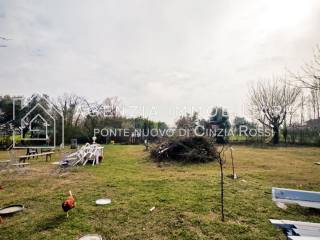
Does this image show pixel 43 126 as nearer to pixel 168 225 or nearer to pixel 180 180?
pixel 180 180

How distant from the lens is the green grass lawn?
3648 mm

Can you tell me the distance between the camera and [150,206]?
4719mm

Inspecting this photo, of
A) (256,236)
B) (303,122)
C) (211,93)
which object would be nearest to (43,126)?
(211,93)

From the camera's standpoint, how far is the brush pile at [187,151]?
10883 millimetres

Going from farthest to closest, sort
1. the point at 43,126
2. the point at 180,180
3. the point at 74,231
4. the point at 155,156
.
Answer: the point at 43,126, the point at 155,156, the point at 180,180, the point at 74,231

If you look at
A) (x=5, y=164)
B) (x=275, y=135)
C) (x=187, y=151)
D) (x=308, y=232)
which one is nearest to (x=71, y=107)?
(x=5, y=164)

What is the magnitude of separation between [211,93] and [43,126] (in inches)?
623

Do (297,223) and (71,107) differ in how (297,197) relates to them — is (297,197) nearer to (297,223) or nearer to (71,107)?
(297,223)

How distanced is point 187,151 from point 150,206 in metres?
6.85

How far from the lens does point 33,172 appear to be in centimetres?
863

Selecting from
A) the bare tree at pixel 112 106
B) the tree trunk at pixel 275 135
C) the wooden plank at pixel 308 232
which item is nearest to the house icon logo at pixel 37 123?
the bare tree at pixel 112 106

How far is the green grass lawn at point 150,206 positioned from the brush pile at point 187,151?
11.6ft

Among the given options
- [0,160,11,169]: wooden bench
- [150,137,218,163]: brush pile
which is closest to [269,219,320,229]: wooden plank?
[150,137,218,163]: brush pile

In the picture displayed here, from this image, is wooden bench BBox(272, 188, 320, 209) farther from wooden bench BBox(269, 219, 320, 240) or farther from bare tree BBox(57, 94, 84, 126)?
bare tree BBox(57, 94, 84, 126)
